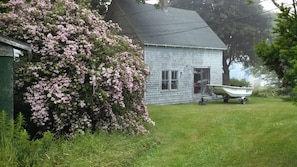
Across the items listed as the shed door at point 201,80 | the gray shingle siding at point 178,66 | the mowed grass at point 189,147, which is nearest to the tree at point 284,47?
the mowed grass at point 189,147

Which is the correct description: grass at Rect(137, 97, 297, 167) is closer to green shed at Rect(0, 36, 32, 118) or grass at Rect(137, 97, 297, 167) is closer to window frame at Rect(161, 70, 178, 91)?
green shed at Rect(0, 36, 32, 118)

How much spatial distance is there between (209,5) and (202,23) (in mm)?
7093

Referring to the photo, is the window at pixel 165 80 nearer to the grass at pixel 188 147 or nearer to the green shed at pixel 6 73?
the grass at pixel 188 147

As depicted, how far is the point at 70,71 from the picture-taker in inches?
344

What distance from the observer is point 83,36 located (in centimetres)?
916

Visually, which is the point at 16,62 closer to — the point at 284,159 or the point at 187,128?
the point at 187,128

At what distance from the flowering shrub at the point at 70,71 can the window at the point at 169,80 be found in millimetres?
9412

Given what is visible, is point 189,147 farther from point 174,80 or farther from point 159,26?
point 159,26

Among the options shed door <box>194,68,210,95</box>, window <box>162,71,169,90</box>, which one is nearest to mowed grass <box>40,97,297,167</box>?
window <box>162,71,169,90</box>

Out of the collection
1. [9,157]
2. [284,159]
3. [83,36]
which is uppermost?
[83,36]

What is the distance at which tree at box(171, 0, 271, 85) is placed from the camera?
29.0m

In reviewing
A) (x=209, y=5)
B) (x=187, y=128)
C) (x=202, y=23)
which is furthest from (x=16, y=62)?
(x=209, y=5)

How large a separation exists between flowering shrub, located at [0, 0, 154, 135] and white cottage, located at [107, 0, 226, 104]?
8.50 metres

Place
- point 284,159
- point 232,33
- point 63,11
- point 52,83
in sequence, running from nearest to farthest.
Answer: point 284,159 < point 52,83 < point 63,11 < point 232,33
